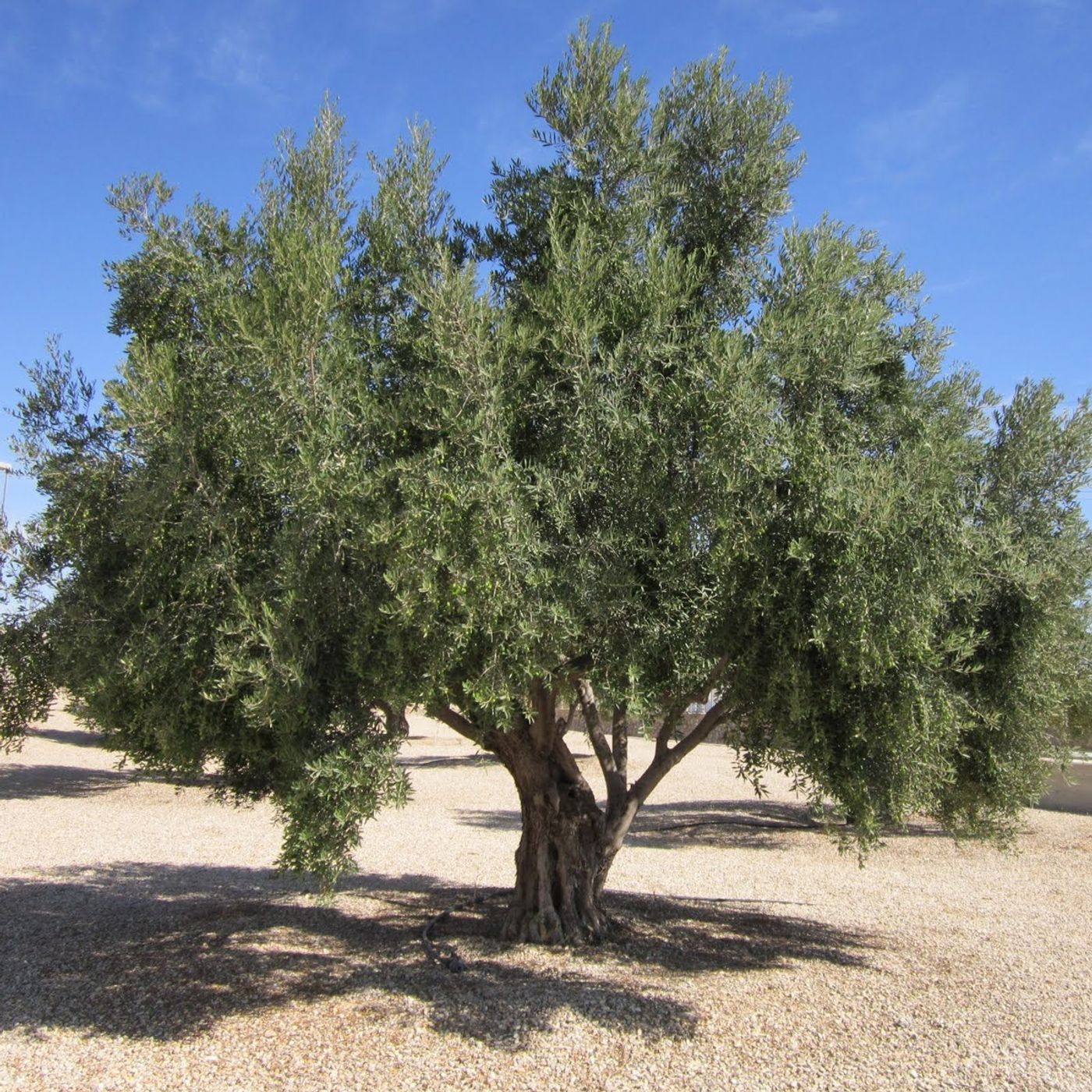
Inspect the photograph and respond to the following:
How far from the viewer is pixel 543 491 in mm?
6191

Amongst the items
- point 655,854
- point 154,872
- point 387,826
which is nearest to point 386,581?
point 154,872

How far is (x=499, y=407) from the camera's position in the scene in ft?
20.6

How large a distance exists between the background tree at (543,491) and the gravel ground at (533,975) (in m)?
1.88

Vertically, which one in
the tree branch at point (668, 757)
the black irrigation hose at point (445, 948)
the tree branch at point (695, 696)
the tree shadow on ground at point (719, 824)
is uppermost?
the tree branch at point (695, 696)

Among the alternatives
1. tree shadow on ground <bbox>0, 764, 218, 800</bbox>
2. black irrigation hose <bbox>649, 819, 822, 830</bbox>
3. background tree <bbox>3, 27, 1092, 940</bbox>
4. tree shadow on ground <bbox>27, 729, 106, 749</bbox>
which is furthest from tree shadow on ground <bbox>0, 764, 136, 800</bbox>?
background tree <bbox>3, 27, 1092, 940</bbox>

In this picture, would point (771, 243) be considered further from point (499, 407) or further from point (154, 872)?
point (154, 872)

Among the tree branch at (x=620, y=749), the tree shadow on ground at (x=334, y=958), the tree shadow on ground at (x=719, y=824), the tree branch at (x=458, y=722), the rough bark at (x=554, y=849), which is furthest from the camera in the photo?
the tree shadow on ground at (x=719, y=824)

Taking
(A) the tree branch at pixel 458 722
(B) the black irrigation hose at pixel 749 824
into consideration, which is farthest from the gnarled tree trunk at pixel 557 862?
(B) the black irrigation hose at pixel 749 824

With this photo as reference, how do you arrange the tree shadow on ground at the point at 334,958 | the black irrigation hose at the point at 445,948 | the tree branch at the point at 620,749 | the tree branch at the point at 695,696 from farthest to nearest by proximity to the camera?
the tree branch at the point at 620,749
the black irrigation hose at the point at 445,948
the tree shadow on ground at the point at 334,958
the tree branch at the point at 695,696

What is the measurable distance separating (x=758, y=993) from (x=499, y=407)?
6.02 meters

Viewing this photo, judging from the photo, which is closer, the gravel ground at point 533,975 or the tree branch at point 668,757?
the gravel ground at point 533,975

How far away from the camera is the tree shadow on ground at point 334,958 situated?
786cm

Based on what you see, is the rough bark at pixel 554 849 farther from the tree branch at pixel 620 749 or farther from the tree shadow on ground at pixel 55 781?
the tree shadow on ground at pixel 55 781

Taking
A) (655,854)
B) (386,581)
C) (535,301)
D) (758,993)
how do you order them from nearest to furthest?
(386,581) < (535,301) < (758,993) < (655,854)
